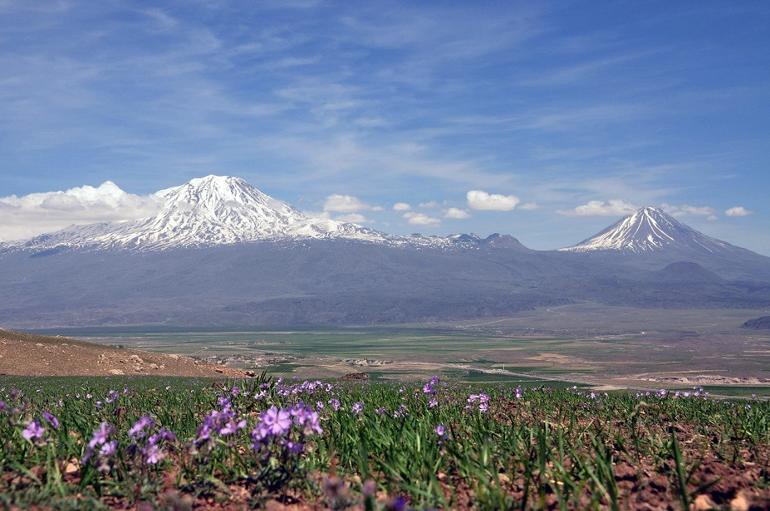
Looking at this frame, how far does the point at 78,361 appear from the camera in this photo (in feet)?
171

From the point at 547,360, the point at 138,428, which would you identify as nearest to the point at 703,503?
the point at 138,428

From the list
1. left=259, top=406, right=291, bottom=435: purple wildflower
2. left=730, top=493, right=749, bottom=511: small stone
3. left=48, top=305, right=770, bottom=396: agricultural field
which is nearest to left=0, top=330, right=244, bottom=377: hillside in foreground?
left=48, top=305, right=770, bottom=396: agricultural field

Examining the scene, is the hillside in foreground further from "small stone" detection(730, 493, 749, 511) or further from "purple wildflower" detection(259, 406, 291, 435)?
"small stone" detection(730, 493, 749, 511)

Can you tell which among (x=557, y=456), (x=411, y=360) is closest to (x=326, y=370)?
(x=411, y=360)

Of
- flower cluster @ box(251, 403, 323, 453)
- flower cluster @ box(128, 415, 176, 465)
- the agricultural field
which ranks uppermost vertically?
flower cluster @ box(251, 403, 323, 453)

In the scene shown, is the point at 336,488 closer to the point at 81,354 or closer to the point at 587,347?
the point at 81,354

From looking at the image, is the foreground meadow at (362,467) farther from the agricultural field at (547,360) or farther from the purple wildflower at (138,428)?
the agricultural field at (547,360)

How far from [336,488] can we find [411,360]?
13346cm

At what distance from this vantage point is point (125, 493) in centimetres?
548

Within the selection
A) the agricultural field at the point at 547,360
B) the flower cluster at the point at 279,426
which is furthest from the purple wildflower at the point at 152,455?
the agricultural field at the point at 547,360

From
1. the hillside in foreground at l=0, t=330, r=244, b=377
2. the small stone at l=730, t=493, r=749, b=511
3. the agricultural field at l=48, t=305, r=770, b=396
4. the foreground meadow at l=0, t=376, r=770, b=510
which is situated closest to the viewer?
the small stone at l=730, t=493, r=749, b=511

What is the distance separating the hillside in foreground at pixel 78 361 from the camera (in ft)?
160

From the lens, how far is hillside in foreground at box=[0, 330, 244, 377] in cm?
4884

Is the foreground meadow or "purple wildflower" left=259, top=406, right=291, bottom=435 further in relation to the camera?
"purple wildflower" left=259, top=406, right=291, bottom=435
